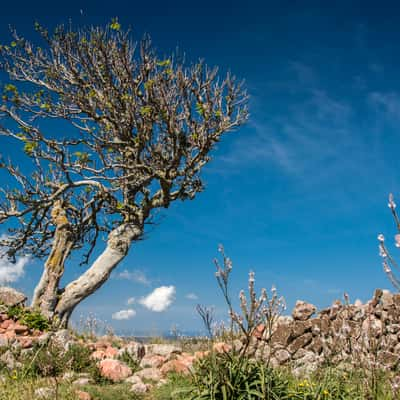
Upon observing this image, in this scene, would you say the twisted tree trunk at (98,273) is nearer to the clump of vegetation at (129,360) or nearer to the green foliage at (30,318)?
the green foliage at (30,318)

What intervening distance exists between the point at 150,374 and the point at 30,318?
5.54 m

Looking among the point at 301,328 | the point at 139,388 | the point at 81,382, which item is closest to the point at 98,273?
the point at 301,328

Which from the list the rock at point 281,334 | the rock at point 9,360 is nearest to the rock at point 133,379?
the rock at point 9,360

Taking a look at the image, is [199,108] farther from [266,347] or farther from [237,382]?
[237,382]

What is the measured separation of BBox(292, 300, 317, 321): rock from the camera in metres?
11.7

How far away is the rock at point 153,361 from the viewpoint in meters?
9.80

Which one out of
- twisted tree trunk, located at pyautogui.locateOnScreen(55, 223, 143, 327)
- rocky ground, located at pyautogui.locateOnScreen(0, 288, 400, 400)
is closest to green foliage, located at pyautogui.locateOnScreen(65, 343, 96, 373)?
rocky ground, located at pyautogui.locateOnScreen(0, 288, 400, 400)

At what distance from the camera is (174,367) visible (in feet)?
29.3

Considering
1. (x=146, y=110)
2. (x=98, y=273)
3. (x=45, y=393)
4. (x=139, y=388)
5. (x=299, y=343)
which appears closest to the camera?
(x=45, y=393)

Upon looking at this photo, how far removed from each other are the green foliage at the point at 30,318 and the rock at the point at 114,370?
4586 millimetres

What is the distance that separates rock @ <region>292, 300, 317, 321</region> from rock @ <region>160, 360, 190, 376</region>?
3.79m

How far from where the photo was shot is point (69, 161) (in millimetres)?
14953

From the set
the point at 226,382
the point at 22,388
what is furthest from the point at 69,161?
the point at 226,382

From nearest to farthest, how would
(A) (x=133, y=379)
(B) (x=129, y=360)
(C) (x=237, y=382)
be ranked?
(C) (x=237, y=382) → (A) (x=133, y=379) → (B) (x=129, y=360)
